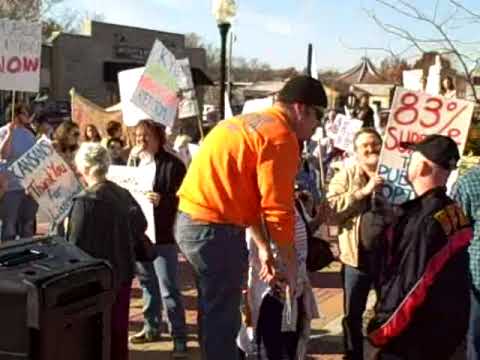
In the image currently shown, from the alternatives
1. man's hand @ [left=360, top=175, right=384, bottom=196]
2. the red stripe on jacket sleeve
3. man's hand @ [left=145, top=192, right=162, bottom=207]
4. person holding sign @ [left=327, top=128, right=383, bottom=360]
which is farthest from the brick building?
the red stripe on jacket sleeve

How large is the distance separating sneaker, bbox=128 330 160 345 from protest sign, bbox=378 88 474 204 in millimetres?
2193

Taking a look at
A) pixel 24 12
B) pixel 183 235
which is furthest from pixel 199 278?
pixel 24 12

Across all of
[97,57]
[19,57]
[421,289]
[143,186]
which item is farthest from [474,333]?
[97,57]

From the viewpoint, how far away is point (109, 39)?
48.0m

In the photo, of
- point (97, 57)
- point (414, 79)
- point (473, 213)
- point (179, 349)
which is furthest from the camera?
point (97, 57)

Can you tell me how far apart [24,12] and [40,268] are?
3808 centimetres

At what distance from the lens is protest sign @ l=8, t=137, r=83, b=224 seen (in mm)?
6777

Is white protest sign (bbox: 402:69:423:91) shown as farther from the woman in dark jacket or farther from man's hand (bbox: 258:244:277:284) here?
man's hand (bbox: 258:244:277:284)

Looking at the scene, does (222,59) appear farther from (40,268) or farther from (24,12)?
(24,12)

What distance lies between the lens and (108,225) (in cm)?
531

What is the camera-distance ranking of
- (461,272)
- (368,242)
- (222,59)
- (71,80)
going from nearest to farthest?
(461,272), (368,242), (222,59), (71,80)

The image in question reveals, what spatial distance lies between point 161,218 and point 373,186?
1755 millimetres

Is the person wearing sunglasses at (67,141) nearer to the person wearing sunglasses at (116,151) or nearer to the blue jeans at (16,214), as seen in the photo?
the person wearing sunglasses at (116,151)

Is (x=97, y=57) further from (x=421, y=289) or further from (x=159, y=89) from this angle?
(x=421, y=289)
